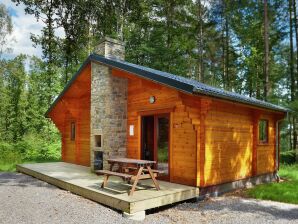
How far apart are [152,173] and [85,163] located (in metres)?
5.86

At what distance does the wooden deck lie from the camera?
5.86 meters

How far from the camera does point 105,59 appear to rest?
30.2 ft

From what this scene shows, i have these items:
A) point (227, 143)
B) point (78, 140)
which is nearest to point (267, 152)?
point (227, 143)

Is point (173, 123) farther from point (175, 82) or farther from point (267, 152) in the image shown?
point (267, 152)

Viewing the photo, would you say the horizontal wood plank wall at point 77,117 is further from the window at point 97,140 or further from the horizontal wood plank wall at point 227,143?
the horizontal wood plank wall at point 227,143

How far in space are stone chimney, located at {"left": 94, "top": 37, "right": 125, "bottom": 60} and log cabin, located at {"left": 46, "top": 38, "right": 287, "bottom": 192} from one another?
0.03m

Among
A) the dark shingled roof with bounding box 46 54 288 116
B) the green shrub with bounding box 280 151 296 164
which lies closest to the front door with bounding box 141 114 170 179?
the dark shingled roof with bounding box 46 54 288 116

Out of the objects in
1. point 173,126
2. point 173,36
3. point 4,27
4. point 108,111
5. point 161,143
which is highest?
point 4,27

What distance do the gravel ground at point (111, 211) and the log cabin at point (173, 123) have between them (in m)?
1.00

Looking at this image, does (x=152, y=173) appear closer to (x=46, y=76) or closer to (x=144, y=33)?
(x=46, y=76)

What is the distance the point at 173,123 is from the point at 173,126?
8 centimetres

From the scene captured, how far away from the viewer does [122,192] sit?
6602 mm

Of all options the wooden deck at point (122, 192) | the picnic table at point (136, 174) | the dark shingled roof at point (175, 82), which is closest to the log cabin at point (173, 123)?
the dark shingled roof at point (175, 82)

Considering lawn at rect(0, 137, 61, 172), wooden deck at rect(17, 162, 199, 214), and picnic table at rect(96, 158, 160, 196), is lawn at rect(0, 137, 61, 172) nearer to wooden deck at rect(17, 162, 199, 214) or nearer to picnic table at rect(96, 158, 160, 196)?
wooden deck at rect(17, 162, 199, 214)
